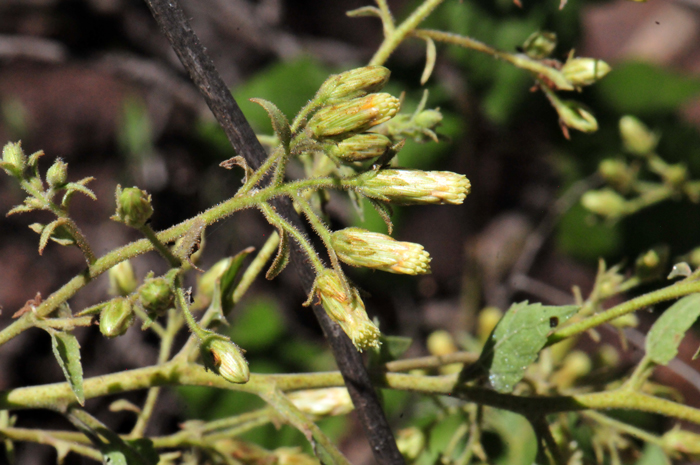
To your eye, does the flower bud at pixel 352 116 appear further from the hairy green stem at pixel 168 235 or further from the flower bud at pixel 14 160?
the flower bud at pixel 14 160

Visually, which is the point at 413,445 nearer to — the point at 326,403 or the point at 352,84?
the point at 326,403

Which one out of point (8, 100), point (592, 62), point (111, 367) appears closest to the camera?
point (592, 62)

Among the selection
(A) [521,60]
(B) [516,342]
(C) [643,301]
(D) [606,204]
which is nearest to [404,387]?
(B) [516,342]

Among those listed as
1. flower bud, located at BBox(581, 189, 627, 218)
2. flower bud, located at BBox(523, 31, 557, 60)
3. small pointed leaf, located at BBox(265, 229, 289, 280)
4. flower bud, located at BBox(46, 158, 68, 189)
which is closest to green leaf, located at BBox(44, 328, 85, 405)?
flower bud, located at BBox(46, 158, 68, 189)

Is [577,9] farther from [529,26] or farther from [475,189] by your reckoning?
[475,189]

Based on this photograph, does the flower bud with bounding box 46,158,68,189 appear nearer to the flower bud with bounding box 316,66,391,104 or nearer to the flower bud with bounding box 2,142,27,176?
the flower bud with bounding box 2,142,27,176

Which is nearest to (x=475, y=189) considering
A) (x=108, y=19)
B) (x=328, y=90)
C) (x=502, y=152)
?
(x=502, y=152)
